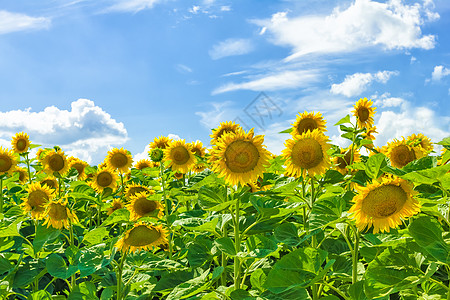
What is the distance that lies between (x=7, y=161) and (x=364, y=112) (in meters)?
4.87

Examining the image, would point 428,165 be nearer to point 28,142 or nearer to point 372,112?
point 372,112

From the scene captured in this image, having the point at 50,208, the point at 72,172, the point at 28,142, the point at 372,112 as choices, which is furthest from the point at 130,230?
the point at 28,142

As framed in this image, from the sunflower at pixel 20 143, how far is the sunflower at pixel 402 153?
535 centimetres

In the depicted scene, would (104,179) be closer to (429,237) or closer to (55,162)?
(55,162)

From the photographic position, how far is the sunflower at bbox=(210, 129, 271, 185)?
2561mm

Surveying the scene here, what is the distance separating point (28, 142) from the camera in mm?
6414

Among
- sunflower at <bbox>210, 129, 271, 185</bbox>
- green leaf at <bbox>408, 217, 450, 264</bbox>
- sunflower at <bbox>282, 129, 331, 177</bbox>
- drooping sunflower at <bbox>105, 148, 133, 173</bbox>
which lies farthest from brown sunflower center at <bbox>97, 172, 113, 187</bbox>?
green leaf at <bbox>408, 217, 450, 264</bbox>

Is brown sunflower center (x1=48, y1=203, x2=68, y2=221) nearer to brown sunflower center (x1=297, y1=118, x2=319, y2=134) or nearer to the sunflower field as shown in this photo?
the sunflower field

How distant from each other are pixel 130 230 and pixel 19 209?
216cm

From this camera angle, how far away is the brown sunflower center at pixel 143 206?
3609 millimetres

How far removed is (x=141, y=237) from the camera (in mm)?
2904

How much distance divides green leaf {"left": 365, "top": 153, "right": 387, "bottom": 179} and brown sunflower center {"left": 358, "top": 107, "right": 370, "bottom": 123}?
2.48m

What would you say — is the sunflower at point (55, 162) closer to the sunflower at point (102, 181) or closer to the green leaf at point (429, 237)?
the sunflower at point (102, 181)

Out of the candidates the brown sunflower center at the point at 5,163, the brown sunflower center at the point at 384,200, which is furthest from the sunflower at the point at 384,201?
the brown sunflower center at the point at 5,163
